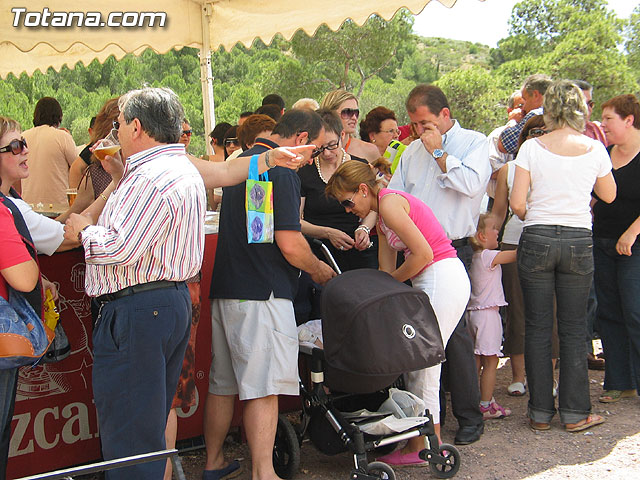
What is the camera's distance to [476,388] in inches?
161

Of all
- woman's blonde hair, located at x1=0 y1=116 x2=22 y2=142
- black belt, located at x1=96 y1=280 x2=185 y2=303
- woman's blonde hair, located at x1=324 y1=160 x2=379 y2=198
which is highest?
woman's blonde hair, located at x1=0 y1=116 x2=22 y2=142

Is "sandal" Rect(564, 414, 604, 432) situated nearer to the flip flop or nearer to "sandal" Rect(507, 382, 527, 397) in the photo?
"sandal" Rect(507, 382, 527, 397)

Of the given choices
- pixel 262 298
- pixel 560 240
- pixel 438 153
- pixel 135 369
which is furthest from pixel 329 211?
pixel 135 369

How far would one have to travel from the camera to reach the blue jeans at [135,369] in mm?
2578

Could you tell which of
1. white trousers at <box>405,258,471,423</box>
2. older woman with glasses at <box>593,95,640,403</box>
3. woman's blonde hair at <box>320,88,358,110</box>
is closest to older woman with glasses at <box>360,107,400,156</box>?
woman's blonde hair at <box>320,88,358,110</box>

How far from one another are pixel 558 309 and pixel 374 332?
1551 millimetres

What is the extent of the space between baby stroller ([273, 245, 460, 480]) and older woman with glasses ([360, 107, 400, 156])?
2.53 meters

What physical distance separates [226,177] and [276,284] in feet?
1.90

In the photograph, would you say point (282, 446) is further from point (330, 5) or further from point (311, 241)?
point (330, 5)

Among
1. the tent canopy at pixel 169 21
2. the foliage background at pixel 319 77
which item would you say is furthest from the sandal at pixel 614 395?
the foliage background at pixel 319 77

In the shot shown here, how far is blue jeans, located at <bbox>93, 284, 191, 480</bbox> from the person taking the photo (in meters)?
2.58

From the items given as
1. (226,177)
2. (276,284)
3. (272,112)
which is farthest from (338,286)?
(272,112)

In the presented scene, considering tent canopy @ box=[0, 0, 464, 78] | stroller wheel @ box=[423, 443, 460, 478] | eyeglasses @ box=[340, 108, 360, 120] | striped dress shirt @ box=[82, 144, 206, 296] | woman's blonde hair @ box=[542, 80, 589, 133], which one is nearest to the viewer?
striped dress shirt @ box=[82, 144, 206, 296]

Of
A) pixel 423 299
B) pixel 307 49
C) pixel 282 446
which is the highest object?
pixel 307 49
